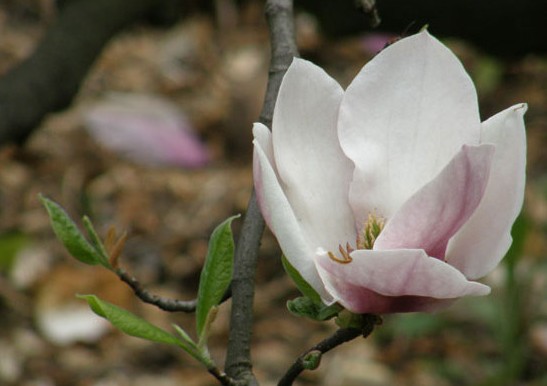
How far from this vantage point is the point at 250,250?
2.52 ft

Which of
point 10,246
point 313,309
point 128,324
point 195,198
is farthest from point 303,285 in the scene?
point 195,198

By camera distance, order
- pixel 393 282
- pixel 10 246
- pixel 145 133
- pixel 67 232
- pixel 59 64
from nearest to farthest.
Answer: pixel 393 282
pixel 67 232
pixel 59 64
pixel 10 246
pixel 145 133

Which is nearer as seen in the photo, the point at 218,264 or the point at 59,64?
the point at 218,264

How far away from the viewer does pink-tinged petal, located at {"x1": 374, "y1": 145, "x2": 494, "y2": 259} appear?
2.07 feet

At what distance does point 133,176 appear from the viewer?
2.67 m

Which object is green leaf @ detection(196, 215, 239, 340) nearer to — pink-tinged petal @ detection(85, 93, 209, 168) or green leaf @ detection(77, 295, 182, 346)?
green leaf @ detection(77, 295, 182, 346)

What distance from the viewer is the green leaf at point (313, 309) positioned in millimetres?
681

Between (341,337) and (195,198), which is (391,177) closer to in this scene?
(341,337)

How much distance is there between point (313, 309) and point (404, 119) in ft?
0.49

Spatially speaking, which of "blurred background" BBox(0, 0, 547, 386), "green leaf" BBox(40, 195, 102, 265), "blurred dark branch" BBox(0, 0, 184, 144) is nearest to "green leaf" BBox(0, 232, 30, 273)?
"blurred background" BBox(0, 0, 547, 386)

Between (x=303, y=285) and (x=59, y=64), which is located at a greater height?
(x=303, y=285)

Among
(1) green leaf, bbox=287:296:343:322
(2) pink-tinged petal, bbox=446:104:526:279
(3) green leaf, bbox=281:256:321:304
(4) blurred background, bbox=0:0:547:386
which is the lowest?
(4) blurred background, bbox=0:0:547:386

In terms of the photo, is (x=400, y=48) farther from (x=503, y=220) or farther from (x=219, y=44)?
(x=219, y=44)

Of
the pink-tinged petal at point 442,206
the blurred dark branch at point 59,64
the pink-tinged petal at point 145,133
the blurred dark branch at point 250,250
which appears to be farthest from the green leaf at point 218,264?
the pink-tinged petal at point 145,133
